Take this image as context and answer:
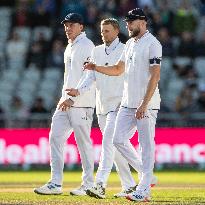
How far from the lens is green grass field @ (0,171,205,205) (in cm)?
1547

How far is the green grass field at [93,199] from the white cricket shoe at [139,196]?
9cm

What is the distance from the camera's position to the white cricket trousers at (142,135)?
1533 centimetres

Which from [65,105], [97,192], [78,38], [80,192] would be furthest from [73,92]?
[80,192]

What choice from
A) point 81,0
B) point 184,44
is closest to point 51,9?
point 81,0

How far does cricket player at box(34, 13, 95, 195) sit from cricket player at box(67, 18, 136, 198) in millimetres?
225

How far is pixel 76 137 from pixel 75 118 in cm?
31

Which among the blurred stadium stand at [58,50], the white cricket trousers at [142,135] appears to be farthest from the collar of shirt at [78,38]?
the blurred stadium stand at [58,50]

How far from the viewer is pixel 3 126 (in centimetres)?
2753

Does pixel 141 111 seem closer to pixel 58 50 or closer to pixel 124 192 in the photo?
pixel 124 192

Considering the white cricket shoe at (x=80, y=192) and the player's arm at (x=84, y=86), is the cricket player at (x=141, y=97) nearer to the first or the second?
the player's arm at (x=84, y=86)

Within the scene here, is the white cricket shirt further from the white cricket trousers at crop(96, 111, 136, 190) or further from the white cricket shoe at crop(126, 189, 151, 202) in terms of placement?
the white cricket shoe at crop(126, 189, 151, 202)

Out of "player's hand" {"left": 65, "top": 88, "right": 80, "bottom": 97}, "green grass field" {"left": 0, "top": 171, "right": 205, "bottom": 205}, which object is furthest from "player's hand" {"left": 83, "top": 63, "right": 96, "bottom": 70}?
"green grass field" {"left": 0, "top": 171, "right": 205, "bottom": 205}

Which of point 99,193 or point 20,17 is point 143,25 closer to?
point 99,193

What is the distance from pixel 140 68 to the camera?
15.4m
